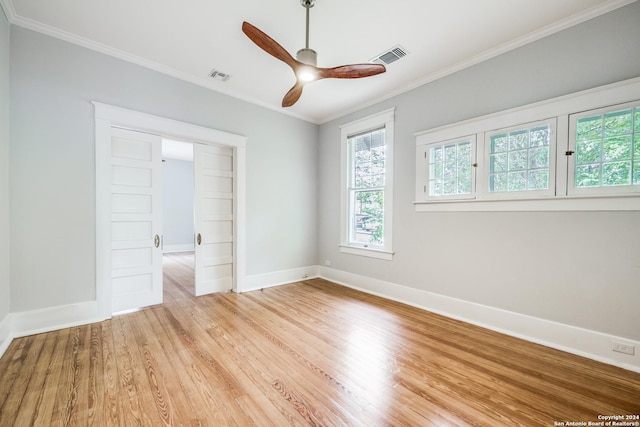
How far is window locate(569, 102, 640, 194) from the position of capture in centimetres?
214

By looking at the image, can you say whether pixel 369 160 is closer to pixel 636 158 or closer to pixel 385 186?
pixel 385 186

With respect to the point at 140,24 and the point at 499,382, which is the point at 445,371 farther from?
the point at 140,24

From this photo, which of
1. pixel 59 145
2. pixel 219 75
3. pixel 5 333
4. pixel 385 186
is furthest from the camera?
pixel 385 186

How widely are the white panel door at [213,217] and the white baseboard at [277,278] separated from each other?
307mm

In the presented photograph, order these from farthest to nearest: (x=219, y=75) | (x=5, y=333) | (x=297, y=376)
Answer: (x=219, y=75) < (x=5, y=333) < (x=297, y=376)

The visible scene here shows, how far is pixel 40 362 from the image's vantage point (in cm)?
214

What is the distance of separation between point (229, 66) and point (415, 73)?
8.01 feet

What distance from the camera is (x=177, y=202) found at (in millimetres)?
8664

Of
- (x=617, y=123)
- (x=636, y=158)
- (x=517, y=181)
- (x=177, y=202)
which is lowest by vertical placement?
(x=177, y=202)

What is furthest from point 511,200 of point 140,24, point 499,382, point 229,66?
point 140,24

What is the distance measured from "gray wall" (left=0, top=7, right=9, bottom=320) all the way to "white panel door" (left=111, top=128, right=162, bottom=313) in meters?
0.82

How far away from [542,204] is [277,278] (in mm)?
3831

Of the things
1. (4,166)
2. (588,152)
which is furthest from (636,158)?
(4,166)

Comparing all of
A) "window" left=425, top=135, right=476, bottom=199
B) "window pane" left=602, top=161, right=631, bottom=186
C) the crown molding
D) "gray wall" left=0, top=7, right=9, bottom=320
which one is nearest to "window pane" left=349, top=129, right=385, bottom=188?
the crown molding
